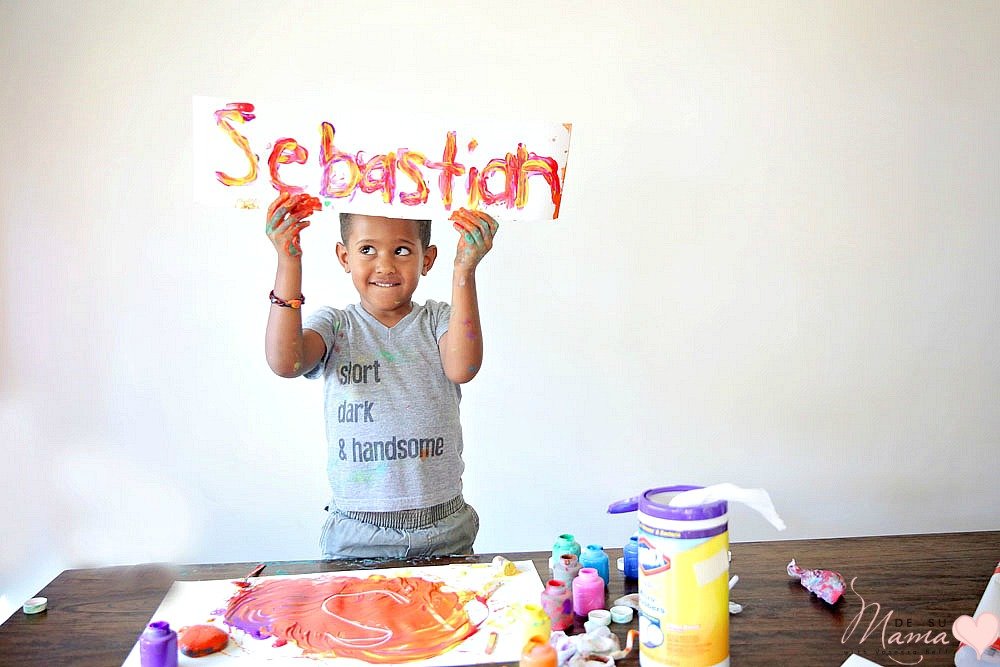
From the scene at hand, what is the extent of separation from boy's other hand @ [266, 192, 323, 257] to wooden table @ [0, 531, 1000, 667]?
1.63 ft

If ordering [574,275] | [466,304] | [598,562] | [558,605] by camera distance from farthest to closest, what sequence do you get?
[574,275] → [466,304] → [598,562] → [558,605]

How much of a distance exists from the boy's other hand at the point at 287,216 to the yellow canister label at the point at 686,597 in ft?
A: 2.50

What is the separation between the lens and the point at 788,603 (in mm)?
1037

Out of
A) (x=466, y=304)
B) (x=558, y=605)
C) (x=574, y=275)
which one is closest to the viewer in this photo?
(x=558, y=605)

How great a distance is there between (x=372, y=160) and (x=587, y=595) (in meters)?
0.74

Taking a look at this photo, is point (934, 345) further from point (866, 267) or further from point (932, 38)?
point (932, 38)

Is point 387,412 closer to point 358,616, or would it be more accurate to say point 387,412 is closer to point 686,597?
point 358,616

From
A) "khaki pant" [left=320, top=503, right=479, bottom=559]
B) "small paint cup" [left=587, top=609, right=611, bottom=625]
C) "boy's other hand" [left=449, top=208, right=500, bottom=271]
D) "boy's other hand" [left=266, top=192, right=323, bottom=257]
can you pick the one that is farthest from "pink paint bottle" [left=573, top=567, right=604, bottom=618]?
"boy's other hand" [left=266, top=192, right=323, bottom=257]

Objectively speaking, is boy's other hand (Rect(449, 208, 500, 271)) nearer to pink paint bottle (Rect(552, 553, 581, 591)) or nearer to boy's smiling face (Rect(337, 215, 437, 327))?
boy's smiling face (Rect(337, 215, 437, 327))

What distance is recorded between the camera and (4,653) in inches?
36.0

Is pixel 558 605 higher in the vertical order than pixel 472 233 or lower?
lower

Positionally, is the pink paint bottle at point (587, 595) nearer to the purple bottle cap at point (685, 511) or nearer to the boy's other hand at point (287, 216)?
the purple bottle cap at point (685, 511)

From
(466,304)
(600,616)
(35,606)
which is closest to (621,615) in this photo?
(600,616)

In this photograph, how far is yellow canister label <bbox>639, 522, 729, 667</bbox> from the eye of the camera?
83 cm
